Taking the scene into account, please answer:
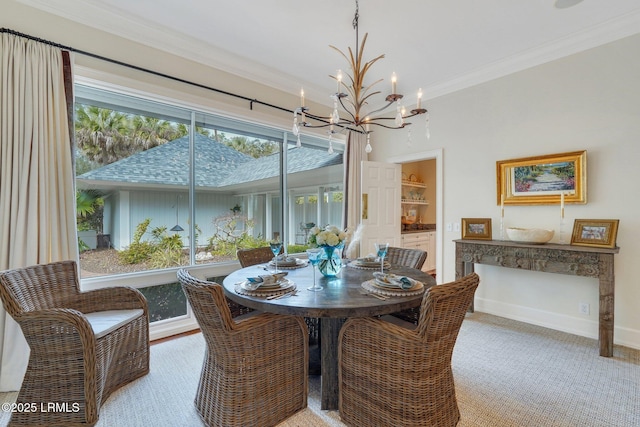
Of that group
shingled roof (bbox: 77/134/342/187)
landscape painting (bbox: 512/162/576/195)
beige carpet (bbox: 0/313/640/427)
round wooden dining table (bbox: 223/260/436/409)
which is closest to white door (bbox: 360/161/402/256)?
shingled roof (bbox: 77/134/342/187)

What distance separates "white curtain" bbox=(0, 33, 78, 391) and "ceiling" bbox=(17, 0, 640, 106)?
55 centimetres

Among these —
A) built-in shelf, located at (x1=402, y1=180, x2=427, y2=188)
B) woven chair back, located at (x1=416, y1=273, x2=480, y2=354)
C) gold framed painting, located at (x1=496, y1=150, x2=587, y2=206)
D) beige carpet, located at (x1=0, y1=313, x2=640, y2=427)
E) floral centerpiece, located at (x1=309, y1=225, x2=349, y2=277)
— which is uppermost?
built-in shelf, located at (x1=402, y1=180, x2=427, y2=188)

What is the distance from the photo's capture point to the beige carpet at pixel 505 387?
177cm

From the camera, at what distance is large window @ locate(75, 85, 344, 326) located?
2.67 m

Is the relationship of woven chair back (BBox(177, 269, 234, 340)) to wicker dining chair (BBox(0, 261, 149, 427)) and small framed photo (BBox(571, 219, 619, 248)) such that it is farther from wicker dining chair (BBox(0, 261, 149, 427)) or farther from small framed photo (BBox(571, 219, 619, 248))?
small framed photo (BBox(571, 219, 619, 248))

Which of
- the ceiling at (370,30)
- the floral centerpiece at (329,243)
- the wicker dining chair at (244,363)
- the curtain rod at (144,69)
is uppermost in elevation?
the ceiling at (370,30)

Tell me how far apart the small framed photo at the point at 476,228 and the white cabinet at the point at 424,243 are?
6.14 feet

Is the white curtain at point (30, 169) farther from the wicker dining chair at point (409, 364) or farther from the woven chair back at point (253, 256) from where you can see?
the wicker dining chair at point (409, 364)

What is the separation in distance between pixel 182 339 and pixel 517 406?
2880 millimetres

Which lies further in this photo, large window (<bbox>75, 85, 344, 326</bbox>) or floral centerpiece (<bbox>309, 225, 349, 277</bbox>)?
large window (<bbox>75, 85, 344, 326</bbox>)

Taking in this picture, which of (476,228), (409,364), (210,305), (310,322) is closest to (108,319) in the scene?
(210,305)

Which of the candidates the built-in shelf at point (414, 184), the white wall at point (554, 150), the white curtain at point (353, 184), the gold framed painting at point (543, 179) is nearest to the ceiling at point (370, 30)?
the white wall at point (554, 150)

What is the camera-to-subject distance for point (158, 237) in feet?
10.0

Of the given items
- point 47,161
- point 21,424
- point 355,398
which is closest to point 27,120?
point 47,161
